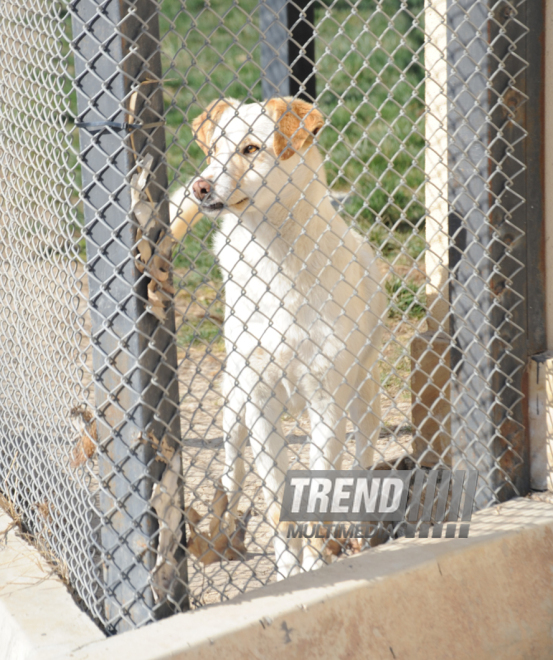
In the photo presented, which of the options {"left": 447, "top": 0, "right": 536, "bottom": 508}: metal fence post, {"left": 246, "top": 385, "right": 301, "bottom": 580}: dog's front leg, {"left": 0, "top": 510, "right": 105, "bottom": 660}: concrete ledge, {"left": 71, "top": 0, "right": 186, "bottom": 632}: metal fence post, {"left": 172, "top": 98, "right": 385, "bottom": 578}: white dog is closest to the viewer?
{"left": 71, "top": 0, "right": 186, "bottom": 632}: metal fence post

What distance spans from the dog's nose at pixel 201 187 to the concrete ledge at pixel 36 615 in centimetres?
125

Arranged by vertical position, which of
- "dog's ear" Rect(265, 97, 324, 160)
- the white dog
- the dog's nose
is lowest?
the white dog

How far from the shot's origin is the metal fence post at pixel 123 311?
1631 mm

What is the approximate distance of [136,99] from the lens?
1623 millimetres

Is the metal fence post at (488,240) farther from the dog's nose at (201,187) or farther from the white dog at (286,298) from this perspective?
the dog's nose at (201,187)

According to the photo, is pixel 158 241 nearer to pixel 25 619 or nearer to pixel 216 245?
pixel 25 619

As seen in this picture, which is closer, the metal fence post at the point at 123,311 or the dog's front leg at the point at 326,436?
the metal fence post at the point at 123,311

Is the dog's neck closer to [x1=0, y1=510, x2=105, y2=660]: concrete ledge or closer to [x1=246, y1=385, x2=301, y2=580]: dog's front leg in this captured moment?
[x1=246, y1=385, x2=301, y2=580]: dog's front leg

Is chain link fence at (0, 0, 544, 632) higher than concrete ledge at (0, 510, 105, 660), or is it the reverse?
chain link fence at (0, 0, 544, 632)

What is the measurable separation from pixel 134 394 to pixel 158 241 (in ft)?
1.23

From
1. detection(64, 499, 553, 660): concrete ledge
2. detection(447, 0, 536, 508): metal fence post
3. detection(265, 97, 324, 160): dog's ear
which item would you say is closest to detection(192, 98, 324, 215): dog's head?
detection(265, 97, 324, 160): dog's ear

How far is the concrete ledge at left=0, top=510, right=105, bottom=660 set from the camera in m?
1.77

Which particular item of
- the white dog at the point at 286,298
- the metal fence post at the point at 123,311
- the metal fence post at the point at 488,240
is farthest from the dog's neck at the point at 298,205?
the metal fence post at the point at 123,311

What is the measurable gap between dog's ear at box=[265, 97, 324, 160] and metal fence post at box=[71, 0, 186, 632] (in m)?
0.78
